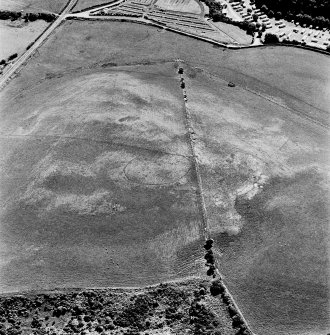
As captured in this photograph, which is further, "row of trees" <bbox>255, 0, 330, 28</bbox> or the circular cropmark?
"row of trees" <bbox>255, 0, 330, 28</bbox>

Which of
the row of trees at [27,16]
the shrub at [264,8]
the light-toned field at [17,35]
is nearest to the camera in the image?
the light-toned field at [17,35]

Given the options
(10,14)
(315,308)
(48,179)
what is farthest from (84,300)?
(10,14)

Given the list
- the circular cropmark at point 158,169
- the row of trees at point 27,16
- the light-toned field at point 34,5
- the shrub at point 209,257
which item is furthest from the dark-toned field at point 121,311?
the light-toned field at point 34,5

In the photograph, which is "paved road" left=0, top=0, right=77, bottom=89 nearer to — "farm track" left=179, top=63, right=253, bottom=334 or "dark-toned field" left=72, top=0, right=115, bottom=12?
"dark-toned field" left=72, top=0, right=115, bottom=12

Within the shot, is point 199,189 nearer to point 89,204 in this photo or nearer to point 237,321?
point 89,204

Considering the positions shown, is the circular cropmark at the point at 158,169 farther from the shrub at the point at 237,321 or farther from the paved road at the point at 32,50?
the paved road at the point at 32,50

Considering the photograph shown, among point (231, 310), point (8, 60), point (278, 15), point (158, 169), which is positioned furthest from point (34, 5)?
point (231, 310)

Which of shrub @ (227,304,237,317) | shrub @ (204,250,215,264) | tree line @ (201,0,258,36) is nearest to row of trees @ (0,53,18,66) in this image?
tree line @ (201,0,258,36)
